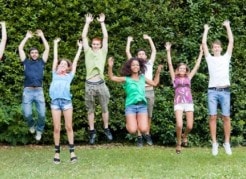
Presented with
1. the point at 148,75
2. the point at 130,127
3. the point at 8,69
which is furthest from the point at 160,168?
the point at 8,69

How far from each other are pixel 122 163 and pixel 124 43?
4.23 meters

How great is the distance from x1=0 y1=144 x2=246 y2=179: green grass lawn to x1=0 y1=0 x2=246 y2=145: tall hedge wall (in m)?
0.74

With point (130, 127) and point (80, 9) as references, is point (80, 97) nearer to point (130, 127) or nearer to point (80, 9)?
point (80, 9)

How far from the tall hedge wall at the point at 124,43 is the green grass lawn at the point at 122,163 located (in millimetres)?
740

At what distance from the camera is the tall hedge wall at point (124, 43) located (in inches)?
593

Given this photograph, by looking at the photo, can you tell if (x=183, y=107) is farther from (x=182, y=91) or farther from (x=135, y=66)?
(x=135, y=66)

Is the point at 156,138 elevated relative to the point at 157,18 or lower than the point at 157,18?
lower

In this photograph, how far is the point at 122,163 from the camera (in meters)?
12.0

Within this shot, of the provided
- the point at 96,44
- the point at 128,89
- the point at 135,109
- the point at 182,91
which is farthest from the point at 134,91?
the point at 96,44

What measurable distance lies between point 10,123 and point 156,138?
A: 11.5 feet

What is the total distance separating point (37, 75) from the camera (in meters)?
12.7

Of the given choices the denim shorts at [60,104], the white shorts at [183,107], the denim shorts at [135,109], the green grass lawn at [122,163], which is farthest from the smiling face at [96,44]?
the green grass lawn at [122,163]

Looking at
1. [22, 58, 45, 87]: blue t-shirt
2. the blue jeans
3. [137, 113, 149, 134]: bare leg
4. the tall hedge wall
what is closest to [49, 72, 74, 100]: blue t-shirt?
[22, 58, 45, 87]: blue t-shirt

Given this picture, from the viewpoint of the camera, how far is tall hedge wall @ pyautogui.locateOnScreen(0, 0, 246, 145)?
15055mm
